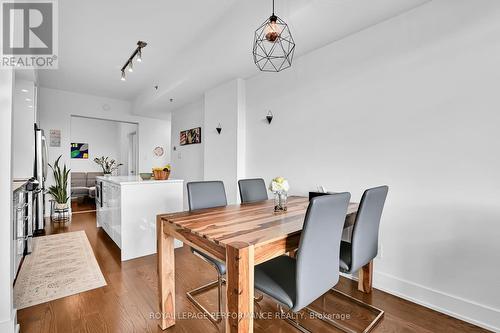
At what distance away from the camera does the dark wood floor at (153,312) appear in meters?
1.65

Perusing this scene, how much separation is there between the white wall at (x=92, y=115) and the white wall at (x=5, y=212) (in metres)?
A: 4.56

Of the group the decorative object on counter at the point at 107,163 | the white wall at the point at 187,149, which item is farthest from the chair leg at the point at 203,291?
the decorative object on counter at the point at 107,163

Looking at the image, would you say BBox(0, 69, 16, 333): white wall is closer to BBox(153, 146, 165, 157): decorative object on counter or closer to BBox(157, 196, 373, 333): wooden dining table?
BBox(157, 196, 373, 333): wooden dining table

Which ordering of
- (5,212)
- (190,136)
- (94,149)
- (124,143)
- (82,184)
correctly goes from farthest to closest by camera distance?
(124,143) < (94,149) < (82,184) < (190,136) < (5,212)

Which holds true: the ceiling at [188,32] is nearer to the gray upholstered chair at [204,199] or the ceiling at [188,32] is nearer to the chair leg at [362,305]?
the gray upholstered chair at [204,199]

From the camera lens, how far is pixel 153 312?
182 centimetres

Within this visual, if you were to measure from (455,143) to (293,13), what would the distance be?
1672 millimetres

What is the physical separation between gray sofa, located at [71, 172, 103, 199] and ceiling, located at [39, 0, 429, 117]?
356 centimetres

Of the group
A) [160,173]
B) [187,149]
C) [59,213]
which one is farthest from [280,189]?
[59,213]

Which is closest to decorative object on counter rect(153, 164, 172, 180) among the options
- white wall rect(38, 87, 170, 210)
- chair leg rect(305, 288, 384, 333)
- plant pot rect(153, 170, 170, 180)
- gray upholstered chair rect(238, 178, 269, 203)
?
plant pot rect(153, 170, 170, 180)

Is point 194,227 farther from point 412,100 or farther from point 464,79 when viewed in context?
point 464,79

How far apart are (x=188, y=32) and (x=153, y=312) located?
3.00m

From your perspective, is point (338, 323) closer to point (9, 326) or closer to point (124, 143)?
point (9, 326)

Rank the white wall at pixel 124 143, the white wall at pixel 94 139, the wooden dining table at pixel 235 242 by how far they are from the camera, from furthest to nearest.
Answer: the white wall at pixel 124 143, the white wall at pixel 94 139, the wooden dining table at pixel 235 242
